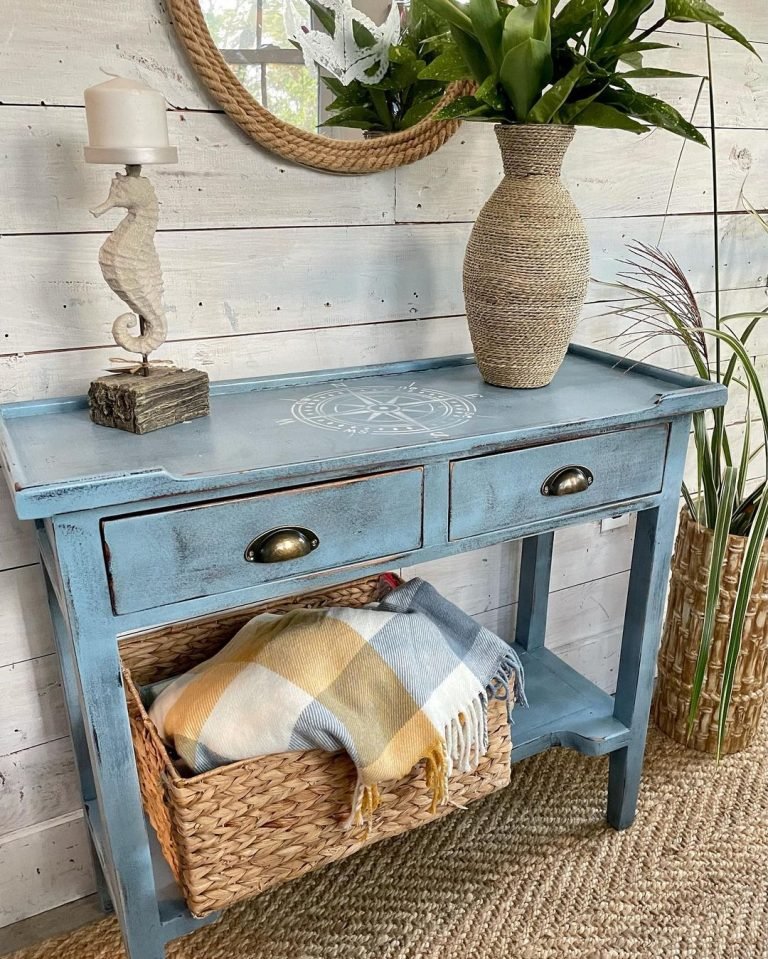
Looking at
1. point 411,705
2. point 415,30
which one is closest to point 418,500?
point 411,705

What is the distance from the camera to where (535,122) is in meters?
1.16

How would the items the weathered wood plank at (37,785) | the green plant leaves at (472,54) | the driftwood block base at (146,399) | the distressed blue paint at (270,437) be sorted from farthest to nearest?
the weathered wood plank at (37,785)
the green plant leaves at (472,54)
the driftwood block base at (146,399)
the distressed blue paint at (270,437)

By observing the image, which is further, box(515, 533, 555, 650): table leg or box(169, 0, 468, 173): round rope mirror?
box(515, 533, 555, 650): table leg

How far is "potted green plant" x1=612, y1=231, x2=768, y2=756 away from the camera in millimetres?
1524

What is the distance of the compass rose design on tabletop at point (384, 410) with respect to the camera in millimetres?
1089

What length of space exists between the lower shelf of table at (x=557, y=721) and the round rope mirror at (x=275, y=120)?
0.99m

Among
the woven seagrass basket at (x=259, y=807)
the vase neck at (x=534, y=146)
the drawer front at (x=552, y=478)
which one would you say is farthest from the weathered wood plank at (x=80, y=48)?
the woven seagrass basket at (x=259, y=807)

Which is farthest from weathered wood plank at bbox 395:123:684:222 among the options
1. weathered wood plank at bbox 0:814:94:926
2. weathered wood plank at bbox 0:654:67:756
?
weathered wood plank at bbox 0:814:94:926

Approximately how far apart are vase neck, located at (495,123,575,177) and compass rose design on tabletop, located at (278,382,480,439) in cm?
34

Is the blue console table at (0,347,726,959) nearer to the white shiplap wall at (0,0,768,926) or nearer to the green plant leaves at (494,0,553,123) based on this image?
the white shiplap wall at (0,0,768,926)

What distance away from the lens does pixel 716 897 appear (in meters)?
1.42

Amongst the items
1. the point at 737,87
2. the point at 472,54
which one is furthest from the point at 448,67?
the point at 737,87

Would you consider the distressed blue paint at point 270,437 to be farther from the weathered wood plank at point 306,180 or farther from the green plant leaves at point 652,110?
the green plant leaves at point 652,110

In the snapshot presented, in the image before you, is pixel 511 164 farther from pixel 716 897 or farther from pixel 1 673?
pixel 716 897
